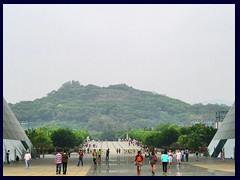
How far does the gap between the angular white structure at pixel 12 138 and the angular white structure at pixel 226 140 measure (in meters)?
24.9

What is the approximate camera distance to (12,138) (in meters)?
60.8

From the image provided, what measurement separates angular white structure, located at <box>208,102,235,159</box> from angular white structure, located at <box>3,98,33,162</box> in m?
24.9

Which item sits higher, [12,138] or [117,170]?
[12,138]

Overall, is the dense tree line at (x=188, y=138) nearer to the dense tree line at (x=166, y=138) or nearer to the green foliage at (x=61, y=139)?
the dense tree line at (x=166, y=138)

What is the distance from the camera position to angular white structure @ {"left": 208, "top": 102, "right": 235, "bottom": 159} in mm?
66188

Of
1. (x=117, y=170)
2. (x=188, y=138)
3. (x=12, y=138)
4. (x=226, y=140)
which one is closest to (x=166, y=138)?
(x=188, y=138)

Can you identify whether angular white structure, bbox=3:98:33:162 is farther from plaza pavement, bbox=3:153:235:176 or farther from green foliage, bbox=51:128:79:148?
green foliage, bbox=51:128:79:148

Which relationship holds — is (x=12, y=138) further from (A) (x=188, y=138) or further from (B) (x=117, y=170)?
(A) (x=188, y=138)

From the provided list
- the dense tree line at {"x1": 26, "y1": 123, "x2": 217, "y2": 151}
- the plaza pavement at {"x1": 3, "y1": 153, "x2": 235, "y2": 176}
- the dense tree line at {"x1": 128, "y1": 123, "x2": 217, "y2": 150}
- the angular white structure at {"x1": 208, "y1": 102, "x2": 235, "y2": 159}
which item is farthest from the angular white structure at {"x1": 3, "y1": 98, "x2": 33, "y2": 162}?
the dense tree line at {"x1": 128, "y1": 123, "x2": 217, "y2": 150}

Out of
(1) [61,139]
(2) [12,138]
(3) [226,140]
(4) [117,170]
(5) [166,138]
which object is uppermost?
(2) [12,138]

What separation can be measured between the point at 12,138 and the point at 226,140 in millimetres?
27004
